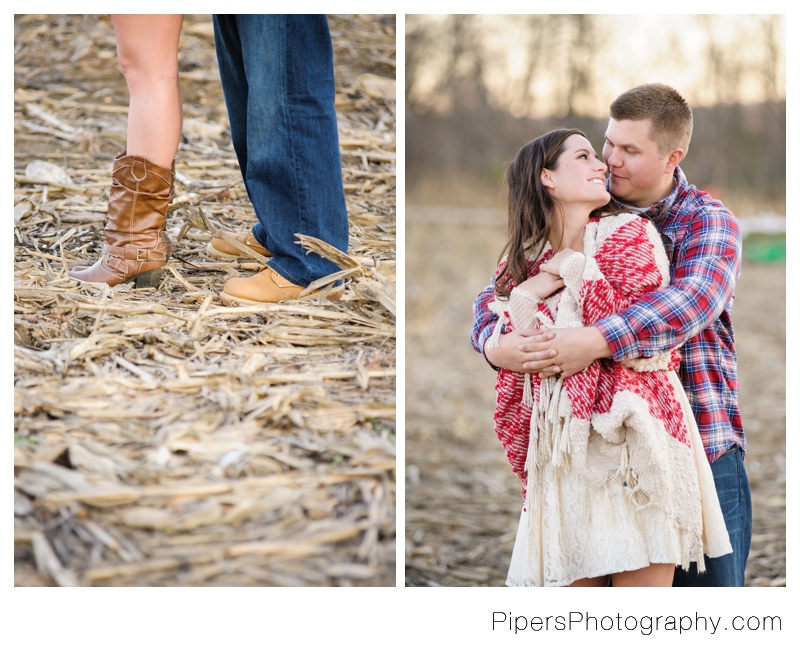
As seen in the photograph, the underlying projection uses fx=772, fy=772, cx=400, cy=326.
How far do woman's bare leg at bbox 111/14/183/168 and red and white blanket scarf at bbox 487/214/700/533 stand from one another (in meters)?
1.06

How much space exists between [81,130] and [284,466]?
1.87 meters

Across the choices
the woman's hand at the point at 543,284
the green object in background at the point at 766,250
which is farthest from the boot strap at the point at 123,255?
the green object in background at the point at 766,250

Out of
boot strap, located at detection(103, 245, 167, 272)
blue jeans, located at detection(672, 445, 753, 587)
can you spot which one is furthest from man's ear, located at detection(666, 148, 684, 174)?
boot strap, located at detection(103, 245, 167, 272)

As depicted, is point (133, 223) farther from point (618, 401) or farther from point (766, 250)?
point (766, 250)

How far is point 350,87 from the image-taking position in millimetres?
3025

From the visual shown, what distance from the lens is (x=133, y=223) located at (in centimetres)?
207

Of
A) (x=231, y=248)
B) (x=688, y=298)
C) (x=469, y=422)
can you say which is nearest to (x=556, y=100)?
(x=469, y=422)

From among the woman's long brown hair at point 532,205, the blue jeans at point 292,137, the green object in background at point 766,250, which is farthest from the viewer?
the green object in background at point 766,250

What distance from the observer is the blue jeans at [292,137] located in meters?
1.99

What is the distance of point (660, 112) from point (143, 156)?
1.31 metres

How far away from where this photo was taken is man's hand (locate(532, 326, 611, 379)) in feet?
5.35

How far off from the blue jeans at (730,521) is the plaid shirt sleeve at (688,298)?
0.39 meters

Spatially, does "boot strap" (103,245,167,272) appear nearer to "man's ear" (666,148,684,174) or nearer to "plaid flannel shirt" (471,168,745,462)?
"plaid flannel shirt" (471,168,745,462)

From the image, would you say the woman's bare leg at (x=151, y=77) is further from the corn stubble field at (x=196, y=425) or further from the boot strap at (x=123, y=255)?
the corn stubble field at (x=196, y=425)
